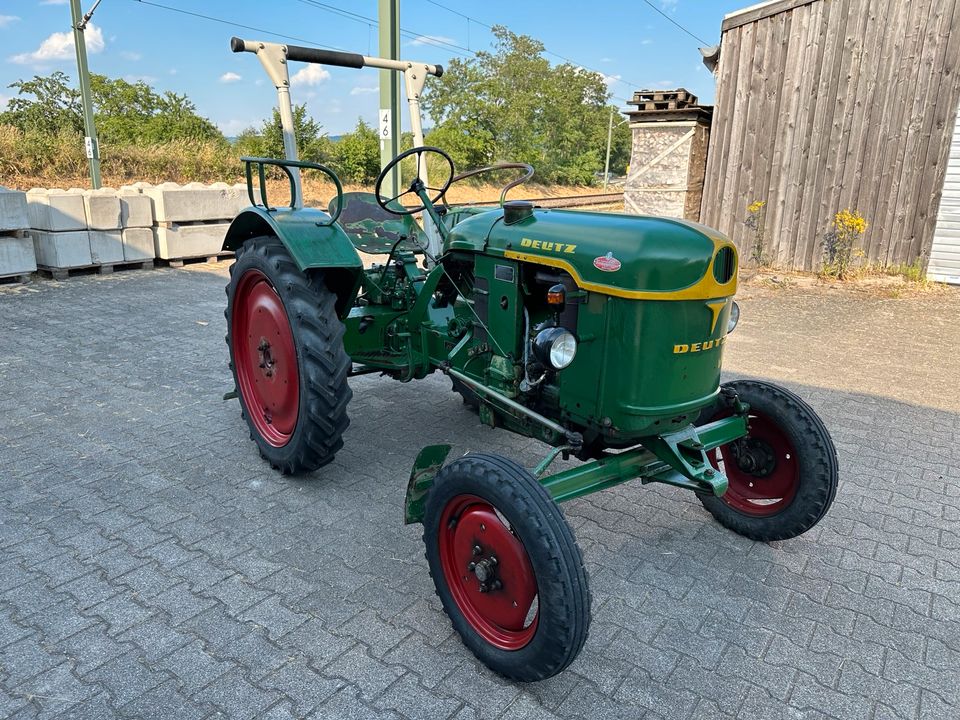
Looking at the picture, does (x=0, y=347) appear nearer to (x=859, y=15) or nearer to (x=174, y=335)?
(x=174, y=335)

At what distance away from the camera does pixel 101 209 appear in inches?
304

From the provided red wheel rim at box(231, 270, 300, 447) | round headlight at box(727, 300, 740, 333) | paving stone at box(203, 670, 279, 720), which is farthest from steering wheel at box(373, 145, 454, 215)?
paving stone at box(203, 670, 279, 720)

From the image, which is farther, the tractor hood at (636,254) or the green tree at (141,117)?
the green tree at (141,117)

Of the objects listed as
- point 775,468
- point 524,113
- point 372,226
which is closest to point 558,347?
point 775,468

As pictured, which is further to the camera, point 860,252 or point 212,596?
point 860,252

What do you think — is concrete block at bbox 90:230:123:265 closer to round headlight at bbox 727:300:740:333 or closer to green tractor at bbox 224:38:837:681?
green tractor at bbox 224:38:837:681

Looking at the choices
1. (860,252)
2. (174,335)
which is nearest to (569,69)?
(860,252)

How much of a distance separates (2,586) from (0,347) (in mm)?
3557

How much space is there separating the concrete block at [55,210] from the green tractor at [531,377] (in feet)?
16.9

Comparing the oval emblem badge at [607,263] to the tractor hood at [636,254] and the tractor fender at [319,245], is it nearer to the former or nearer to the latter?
the tractor hood at [636,254]

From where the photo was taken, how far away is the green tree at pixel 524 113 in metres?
28.6

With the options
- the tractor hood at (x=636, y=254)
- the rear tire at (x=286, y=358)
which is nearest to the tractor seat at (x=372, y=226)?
the rear tire at (x=286, y=358)

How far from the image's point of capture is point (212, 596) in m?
2.42

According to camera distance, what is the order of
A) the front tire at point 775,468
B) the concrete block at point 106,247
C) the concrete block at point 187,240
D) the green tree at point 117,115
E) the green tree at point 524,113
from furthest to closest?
the green tree at point 524,113 < the green tree at point 117,115 < the concrete block at point 187,240 < the concrete block at point 106,247 < the front tire at point 775,468
